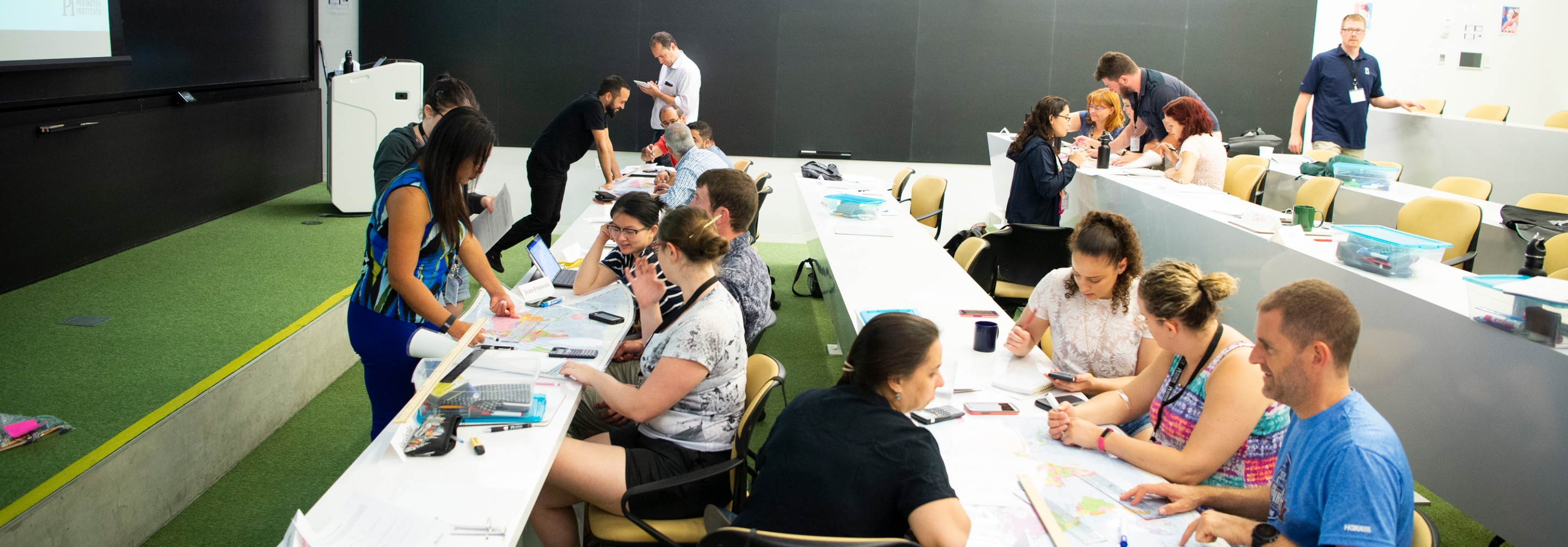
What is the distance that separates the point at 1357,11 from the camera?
9180 millimetres

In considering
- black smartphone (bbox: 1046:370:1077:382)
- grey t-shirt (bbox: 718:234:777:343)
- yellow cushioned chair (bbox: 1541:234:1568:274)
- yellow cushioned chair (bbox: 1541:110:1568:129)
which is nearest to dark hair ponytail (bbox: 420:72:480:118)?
grey t-shirt (bbox: 718:234:777:343)

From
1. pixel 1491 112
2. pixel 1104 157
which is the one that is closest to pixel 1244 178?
pixel 1104 157

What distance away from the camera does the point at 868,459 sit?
5.43 feet

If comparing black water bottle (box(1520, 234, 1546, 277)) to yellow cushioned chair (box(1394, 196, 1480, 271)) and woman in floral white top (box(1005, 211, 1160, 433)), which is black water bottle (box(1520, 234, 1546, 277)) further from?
woman in floral white top (box(1005, 211, 1160, 433))

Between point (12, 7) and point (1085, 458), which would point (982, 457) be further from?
point (12, 7)

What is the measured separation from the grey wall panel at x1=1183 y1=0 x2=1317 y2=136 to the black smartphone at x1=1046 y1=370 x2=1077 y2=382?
23.1 feet

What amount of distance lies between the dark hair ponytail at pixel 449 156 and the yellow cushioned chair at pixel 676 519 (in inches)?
36.0

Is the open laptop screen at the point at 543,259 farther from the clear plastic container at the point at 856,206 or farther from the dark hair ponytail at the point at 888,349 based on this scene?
the clear plastic container at the point at 856,206

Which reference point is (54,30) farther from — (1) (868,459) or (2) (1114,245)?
(2) (1114,245)

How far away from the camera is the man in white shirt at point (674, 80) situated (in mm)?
7520

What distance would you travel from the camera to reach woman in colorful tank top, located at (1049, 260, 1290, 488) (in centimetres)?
203

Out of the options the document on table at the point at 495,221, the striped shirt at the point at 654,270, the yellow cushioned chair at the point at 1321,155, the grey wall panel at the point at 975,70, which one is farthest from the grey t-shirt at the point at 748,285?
the grey wall panel at the point at 975,70

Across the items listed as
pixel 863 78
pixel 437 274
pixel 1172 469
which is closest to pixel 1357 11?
pixel 863 78

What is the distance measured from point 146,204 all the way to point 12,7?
5.55ft
